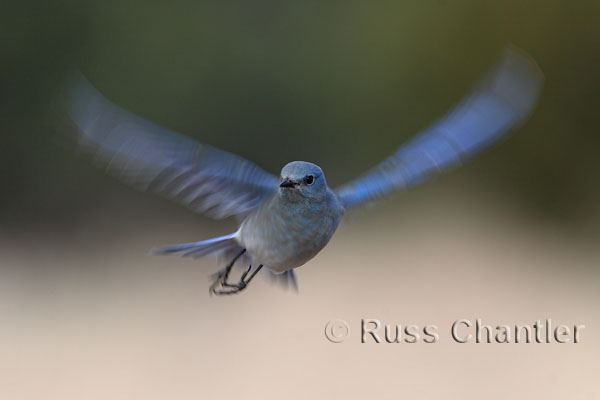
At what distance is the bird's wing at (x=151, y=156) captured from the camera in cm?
317

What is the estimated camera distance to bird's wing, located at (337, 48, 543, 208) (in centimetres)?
347

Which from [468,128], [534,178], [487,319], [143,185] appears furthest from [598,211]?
[143,185]

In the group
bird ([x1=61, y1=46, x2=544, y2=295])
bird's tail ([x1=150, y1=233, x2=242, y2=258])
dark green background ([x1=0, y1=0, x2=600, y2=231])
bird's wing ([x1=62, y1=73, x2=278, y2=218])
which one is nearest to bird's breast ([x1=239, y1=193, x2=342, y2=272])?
bird ([x1=61, y1=46, x2=544, y2=295])

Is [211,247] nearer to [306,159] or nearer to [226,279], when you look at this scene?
A: [226,279]

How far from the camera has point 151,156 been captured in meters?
3.28

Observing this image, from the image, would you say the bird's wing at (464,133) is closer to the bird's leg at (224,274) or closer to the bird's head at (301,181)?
the bird's head at (301,181)

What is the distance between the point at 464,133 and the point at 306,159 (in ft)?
20.6

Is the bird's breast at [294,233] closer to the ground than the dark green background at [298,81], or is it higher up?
closer to the ground

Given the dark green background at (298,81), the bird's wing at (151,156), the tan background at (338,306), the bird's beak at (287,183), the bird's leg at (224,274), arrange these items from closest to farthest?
the bird's beak at (287,183)
the bird's wing at (151,156)
the bird's leg at (224,274)
the tan background at (338,306)
the dark green background at (298,81)

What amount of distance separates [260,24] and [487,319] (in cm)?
492

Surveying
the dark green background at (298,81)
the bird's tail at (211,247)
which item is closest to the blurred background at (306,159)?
the dark green background at (298,81)

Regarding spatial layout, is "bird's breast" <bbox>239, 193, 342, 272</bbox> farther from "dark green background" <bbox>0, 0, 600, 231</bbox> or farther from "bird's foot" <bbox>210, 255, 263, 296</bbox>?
"dark green background" <bbox>0, 0, 600, 231</bbox>

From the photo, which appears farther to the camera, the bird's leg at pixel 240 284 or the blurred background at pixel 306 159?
the blurred background at pixel 306 159

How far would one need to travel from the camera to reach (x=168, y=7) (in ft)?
32.8
